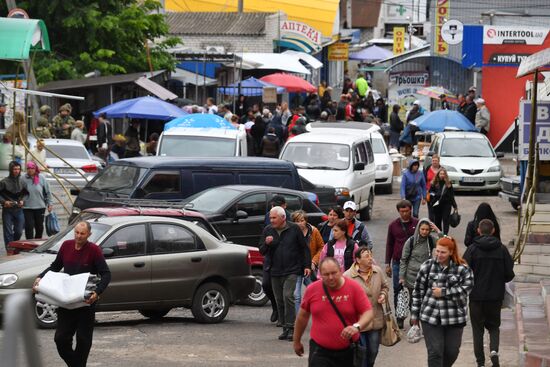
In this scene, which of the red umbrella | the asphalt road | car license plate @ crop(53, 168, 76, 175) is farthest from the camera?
the red umbrella

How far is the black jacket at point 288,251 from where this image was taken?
43.1 feet

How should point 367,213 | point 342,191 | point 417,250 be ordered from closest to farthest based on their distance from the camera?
point 417,250
point 342,191
point 367,213

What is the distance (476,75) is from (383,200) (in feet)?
61.1

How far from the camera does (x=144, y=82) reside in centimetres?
3412

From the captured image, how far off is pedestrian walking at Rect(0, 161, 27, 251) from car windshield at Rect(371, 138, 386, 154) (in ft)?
43.1

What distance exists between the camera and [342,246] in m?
12.4

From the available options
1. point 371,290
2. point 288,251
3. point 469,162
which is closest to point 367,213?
point 469,162

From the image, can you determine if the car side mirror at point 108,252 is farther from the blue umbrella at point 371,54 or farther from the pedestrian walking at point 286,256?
the blue umbrella at point 371,54

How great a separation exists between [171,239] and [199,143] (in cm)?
977

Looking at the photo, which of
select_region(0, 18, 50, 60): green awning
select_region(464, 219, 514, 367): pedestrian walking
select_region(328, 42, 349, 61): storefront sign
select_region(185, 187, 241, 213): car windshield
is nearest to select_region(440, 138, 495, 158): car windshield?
select_region(0, 18, 50, 60): green awning

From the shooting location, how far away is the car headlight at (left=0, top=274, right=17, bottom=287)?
41.4 feet

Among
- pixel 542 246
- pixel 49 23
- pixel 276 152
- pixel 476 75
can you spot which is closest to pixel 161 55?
pixel 49 23

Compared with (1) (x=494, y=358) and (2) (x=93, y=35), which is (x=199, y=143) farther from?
(1) (x=494, y=358)

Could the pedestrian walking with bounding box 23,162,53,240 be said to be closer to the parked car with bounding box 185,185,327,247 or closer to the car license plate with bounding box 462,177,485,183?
the parked car with bounding box 185,185,327,247
